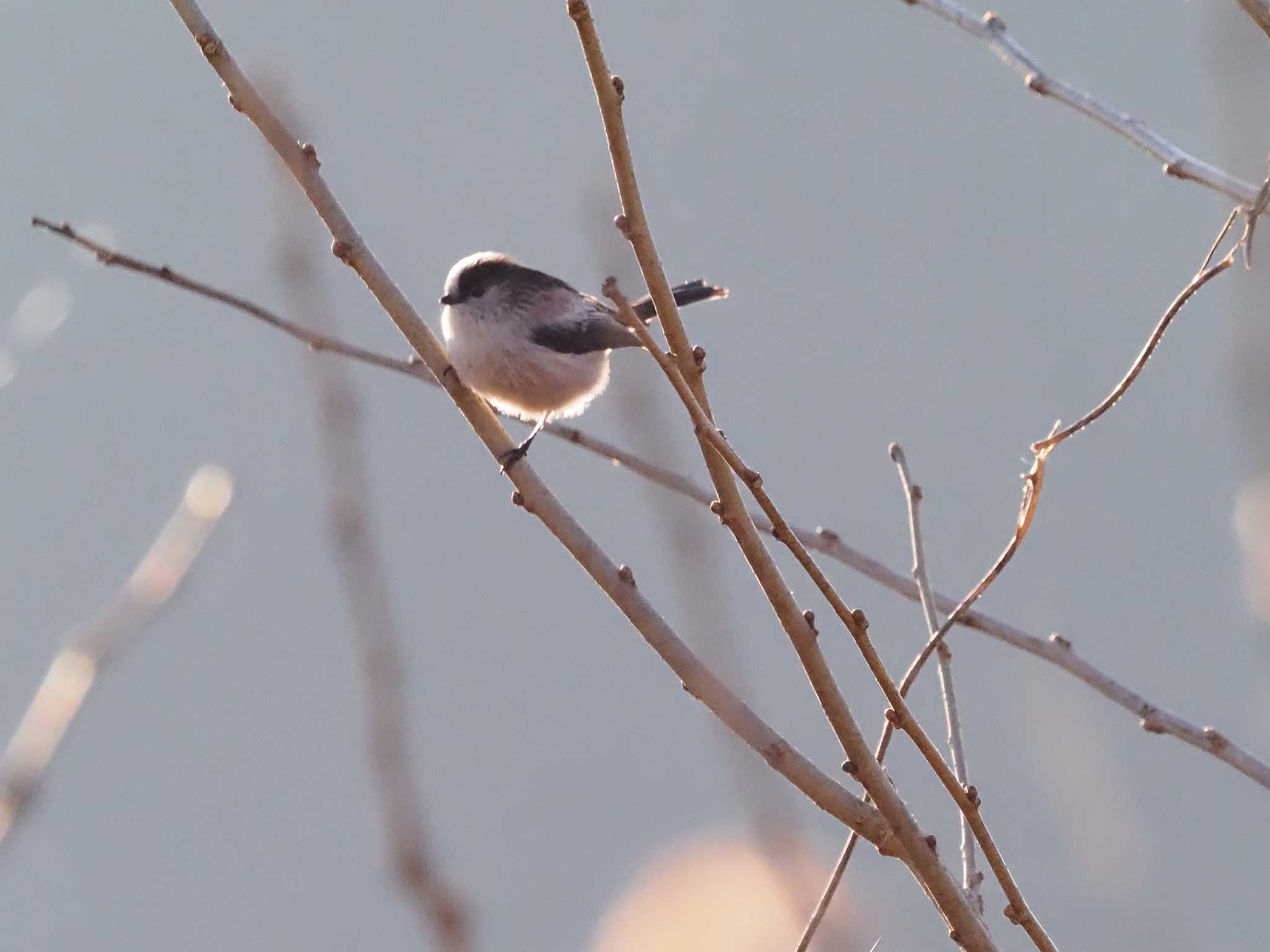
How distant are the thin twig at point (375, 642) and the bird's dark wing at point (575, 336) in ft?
7.29

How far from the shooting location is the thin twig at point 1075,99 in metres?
1.59

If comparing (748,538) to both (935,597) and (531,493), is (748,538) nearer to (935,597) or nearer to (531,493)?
(531,493)

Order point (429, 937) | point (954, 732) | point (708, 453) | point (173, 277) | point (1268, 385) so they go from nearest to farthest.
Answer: point (429, 937) < point (708, 453) < point (1268, 385) < point (954, 732) < point (173, 277)

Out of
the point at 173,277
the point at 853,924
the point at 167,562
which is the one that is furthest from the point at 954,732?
the point at 173,277

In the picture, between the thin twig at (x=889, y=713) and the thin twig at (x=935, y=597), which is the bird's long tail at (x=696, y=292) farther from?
the thin twig at (x=889, y=713)

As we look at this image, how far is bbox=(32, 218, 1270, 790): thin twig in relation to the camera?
1.54 m

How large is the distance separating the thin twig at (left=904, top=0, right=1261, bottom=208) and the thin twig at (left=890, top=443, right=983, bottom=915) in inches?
16.6

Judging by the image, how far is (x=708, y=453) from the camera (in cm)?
125

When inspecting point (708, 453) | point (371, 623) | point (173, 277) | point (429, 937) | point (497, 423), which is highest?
point (173, 277)

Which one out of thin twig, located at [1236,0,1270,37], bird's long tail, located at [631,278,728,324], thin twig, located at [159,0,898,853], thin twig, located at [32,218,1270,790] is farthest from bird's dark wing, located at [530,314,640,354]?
thin twig, located at [1236,0,1270,37]

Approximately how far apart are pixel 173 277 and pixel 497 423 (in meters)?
0.46

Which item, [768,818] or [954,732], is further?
[954,732]

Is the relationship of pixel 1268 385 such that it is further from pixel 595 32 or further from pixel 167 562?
pixel 167 562

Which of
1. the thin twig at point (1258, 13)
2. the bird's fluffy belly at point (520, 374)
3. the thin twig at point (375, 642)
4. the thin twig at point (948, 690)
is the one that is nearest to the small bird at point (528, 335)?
the bird's fluffy belly at point (520, 374)
